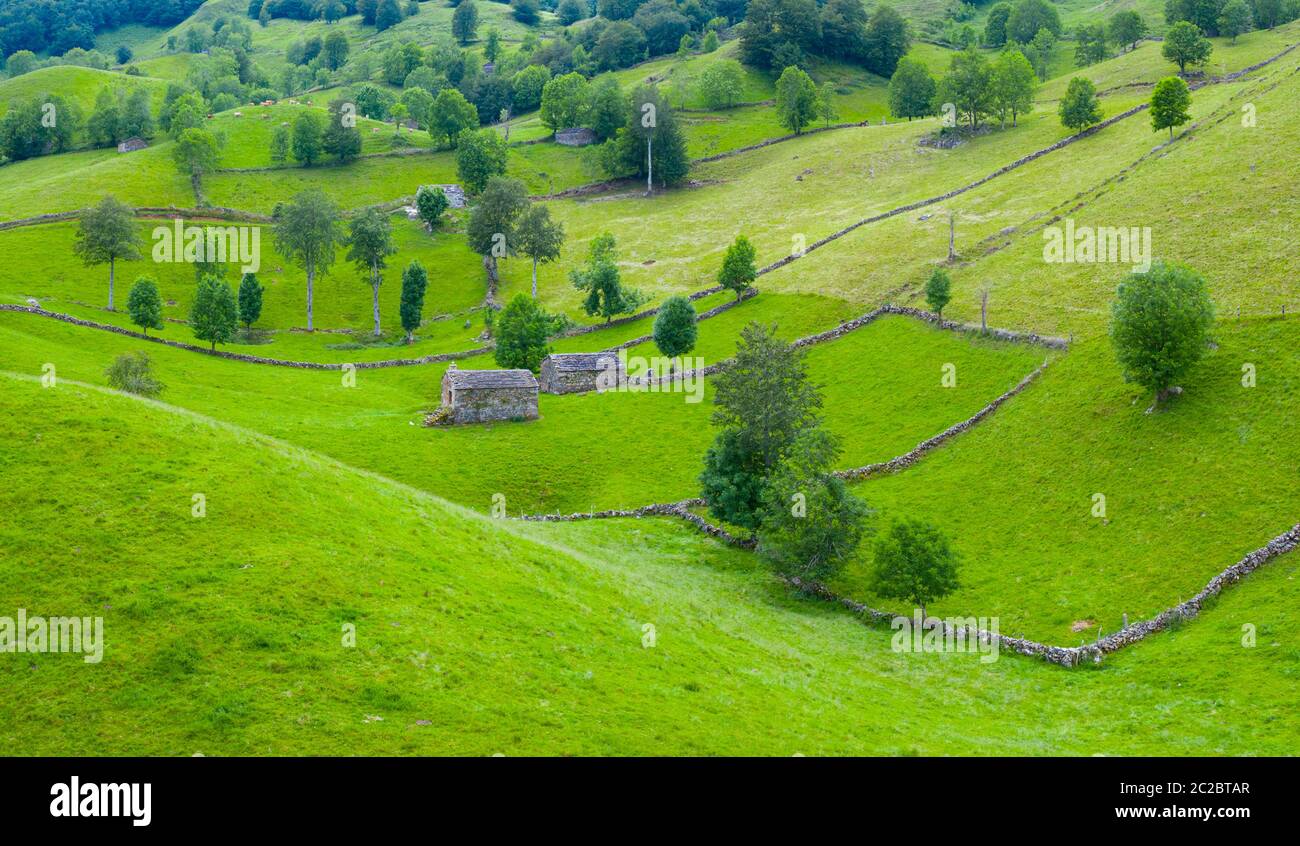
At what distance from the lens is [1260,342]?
6612 centimetres

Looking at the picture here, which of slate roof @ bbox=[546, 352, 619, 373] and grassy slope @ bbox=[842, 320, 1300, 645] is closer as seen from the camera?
grassy slope @ bbox=[842, 320, 1300, 645]

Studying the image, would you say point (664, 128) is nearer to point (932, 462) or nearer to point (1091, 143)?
point (1091, 143)

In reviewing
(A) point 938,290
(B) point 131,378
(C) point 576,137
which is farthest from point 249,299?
(C) point 576,137

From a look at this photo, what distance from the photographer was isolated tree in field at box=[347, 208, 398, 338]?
124500 mm

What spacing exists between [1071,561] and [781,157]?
4885 inches

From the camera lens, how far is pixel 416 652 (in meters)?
31.7

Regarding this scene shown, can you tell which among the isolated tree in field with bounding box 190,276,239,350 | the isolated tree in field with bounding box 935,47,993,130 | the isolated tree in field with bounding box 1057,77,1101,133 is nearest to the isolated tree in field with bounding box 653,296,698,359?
the isolated tree in field with bounding box 190,276,239,350

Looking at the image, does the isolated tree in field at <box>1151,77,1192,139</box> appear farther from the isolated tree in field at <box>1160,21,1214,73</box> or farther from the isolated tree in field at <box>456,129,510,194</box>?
the isolated tree in field at <box>456,129,510,194</box>

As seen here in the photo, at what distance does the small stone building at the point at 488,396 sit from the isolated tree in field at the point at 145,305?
38.8 meters

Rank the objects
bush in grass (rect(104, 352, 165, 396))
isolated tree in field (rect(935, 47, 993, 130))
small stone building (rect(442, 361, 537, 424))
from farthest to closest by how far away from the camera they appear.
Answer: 1. isolated tree in field (rect(935, 47, 993, 130))
2. small stone building (rect(442, 361, 537, 424))
3. bush in grass (rect(104, 352, 165, 396))

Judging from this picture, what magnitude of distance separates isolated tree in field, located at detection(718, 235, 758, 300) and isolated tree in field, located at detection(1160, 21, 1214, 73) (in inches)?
3409

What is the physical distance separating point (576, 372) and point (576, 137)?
345 ft

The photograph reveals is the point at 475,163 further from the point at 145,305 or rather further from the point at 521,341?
the point at 521,341

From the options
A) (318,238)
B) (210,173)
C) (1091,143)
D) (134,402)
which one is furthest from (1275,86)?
(210,173)
